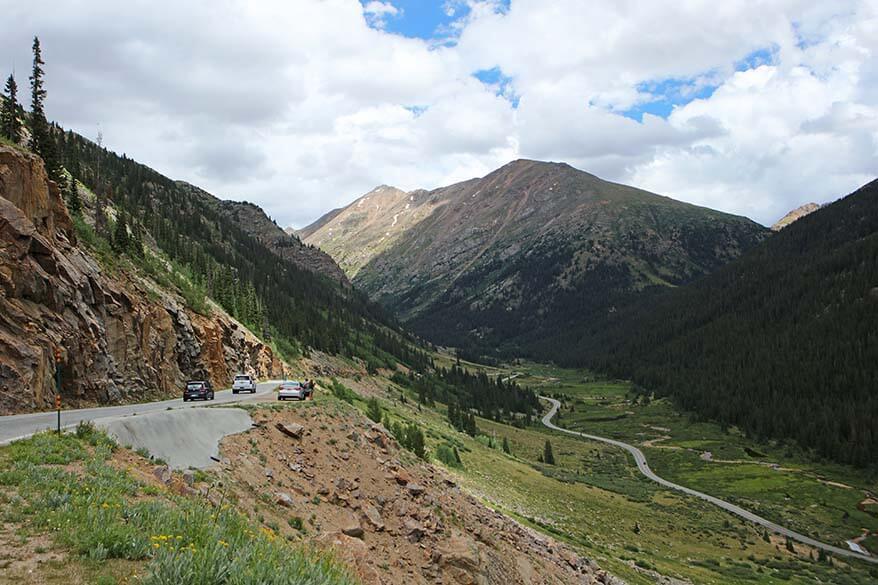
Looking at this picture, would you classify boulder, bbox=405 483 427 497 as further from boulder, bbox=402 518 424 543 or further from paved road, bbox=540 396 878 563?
paved road, bbox=540 396 878 563

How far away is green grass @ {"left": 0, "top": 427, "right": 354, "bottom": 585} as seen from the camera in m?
7.53

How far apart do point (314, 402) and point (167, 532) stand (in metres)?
21.9

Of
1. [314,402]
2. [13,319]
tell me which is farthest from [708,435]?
[13,319]

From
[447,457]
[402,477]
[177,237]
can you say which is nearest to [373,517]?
[402,477]

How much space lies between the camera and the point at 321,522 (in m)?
17.7

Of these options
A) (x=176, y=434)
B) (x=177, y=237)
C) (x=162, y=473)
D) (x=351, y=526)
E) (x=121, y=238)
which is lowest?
(x=351, y=526)

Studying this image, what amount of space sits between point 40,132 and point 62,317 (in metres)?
29.0

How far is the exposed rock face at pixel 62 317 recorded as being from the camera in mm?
24109

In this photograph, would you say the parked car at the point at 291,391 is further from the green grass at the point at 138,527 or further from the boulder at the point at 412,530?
the green grass at the point at 138,527

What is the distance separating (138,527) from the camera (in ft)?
30.2

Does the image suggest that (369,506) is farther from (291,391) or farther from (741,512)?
(741,512)

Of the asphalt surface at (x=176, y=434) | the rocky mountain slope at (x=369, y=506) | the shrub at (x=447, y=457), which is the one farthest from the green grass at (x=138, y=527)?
the shrub at (x=447, y=457)

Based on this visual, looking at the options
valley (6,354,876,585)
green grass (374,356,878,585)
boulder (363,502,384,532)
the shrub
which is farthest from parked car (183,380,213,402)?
the shrub

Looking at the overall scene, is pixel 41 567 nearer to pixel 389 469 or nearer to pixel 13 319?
pixel 389 469
